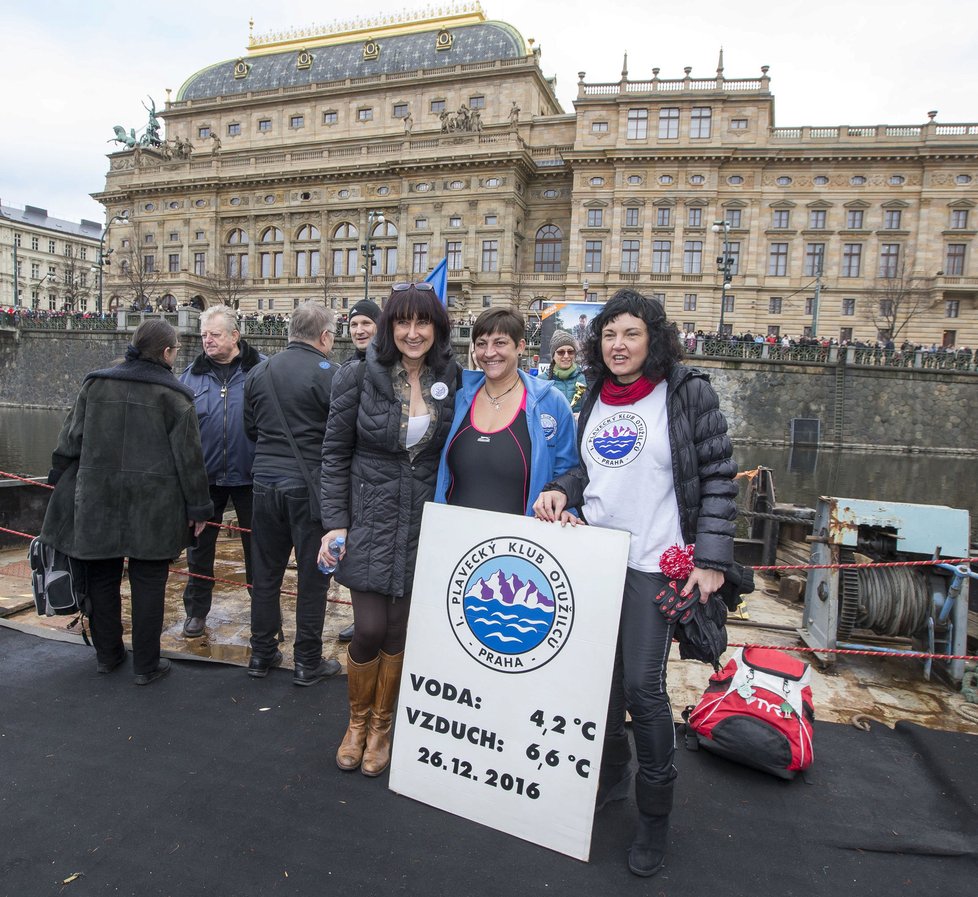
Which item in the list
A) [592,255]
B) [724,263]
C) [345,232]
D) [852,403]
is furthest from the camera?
[345,232]

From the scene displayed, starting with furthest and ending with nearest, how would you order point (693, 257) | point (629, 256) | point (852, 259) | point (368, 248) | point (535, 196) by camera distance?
point (535, 196)
point (629, 256)
point (693, 257)
point (852, 259)
point (368, 248)

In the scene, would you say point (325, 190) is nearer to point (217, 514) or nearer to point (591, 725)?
point (217, 514)

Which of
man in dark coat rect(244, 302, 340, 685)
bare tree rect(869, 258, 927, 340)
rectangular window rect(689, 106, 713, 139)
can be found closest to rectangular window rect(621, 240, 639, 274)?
rectangular window rect(689, 106, 713, 139)

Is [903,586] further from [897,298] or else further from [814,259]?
[814,259]

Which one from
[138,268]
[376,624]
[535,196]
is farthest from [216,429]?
[138,268]

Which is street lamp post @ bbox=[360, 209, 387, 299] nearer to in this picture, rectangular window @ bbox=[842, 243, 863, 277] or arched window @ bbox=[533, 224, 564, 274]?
arched window @ bbox=[533, 224, 564, 274]

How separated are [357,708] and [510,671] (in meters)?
0.81

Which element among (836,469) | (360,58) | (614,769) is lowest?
(836,469)

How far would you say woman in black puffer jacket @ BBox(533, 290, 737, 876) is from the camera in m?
2.16

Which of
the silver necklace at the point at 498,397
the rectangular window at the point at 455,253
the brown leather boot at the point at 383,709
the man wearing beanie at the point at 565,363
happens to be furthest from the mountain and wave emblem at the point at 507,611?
the rectangular window at the point at 455,253

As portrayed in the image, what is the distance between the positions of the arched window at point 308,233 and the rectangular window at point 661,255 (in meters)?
25.4

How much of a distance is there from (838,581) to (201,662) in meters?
3.75

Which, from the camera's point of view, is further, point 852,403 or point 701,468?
point 852,403

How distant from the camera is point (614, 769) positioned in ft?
8.26
